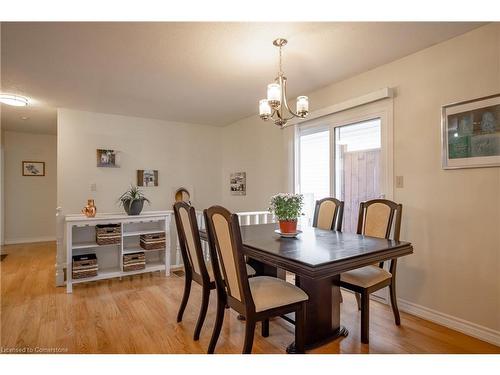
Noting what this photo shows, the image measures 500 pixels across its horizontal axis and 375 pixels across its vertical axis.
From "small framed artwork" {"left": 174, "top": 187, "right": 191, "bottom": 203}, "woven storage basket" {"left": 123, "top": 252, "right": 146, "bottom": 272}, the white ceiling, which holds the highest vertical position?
the white ceiling

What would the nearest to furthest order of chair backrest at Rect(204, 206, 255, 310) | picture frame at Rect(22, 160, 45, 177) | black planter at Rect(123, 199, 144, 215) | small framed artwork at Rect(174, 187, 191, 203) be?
chair backrest at Rect(204, 206, 255, 310) → black planter at Rect(123, 199, 144, 215) → small framed artwork at Rect(174, 187, 191, 203) → picture frame at Rect(22, 160, 45, 177)

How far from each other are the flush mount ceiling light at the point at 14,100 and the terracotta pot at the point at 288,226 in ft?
12.2

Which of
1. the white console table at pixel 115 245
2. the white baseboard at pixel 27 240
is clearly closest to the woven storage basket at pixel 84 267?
the white console table at pixel 115 245

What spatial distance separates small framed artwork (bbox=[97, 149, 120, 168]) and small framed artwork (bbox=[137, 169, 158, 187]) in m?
0.37

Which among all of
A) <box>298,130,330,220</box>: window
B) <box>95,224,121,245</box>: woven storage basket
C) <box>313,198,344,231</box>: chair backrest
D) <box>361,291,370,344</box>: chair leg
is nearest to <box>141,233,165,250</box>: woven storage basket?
<box>95,224,121,245</box>: woven storage basket

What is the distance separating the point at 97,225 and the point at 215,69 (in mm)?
2508

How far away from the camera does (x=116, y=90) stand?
343 centimetres

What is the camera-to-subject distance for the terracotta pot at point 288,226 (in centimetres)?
234

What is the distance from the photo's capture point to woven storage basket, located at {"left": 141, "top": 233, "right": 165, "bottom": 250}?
12.8 ft

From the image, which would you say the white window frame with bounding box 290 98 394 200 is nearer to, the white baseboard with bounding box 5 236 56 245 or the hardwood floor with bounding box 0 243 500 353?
the hardwood floor with bounding box 0 243 500 353
